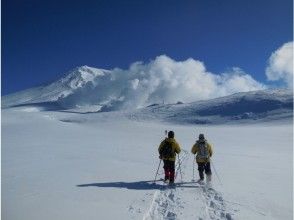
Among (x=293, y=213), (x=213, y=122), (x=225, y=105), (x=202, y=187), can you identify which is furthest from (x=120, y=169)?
(x=225, y=105)

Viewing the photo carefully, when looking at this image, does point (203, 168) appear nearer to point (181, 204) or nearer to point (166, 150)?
point (166, 150)

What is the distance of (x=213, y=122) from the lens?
425ft

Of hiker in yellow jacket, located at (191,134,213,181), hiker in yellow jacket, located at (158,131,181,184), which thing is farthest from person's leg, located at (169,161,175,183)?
hiker in yellow jacket, located at (191,134,213,181)

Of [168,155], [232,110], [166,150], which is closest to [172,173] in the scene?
[168,155]

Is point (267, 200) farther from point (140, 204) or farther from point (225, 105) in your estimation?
point (225, 105)

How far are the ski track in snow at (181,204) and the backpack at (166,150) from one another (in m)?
1.30

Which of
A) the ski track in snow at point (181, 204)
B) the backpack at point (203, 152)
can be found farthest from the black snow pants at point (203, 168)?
the ski track in snow at point (181, 204)

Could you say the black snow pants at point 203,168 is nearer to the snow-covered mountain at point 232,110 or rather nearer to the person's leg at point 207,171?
the person's leg at point 207,171

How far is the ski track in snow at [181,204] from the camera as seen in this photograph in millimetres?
11039

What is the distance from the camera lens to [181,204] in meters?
12.2

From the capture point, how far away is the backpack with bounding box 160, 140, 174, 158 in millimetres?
16297

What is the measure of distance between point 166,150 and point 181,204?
428 cm

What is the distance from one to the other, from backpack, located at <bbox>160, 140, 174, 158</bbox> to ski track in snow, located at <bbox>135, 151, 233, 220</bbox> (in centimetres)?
130

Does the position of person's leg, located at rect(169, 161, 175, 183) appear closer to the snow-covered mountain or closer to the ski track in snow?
the ski track in snow
